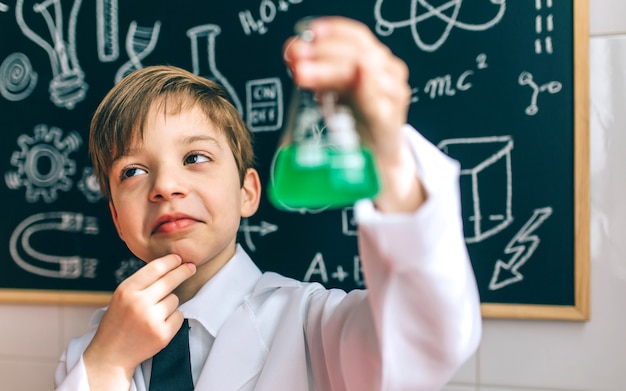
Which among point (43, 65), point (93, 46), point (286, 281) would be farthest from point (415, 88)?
point (43, 65)

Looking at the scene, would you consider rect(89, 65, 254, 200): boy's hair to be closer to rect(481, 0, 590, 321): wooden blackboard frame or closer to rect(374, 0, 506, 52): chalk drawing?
rect(374, 0, 506, 52): chalk drawing

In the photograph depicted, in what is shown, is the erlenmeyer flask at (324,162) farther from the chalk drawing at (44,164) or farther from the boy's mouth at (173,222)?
the chalk drawing at (44,164)

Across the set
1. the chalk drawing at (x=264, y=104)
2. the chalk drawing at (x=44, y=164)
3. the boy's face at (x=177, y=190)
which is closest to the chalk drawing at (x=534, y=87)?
the chalk drawing at (x=264, y=104)

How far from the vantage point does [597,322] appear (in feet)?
3.67

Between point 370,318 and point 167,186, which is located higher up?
point 167,186

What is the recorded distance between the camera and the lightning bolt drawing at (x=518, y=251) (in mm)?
1123

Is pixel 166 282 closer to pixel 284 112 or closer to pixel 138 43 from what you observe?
pixel 284 112

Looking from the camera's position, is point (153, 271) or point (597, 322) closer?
point (153, 271)

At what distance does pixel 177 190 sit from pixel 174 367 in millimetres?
280

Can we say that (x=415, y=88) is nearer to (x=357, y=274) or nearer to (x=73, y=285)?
(x=357, y=274)

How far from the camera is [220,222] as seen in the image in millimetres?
879

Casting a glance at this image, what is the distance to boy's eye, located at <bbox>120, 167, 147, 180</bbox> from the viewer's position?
2.91 ft

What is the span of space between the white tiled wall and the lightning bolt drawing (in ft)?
0.30

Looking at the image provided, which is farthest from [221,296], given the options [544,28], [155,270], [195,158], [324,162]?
[544,28]
